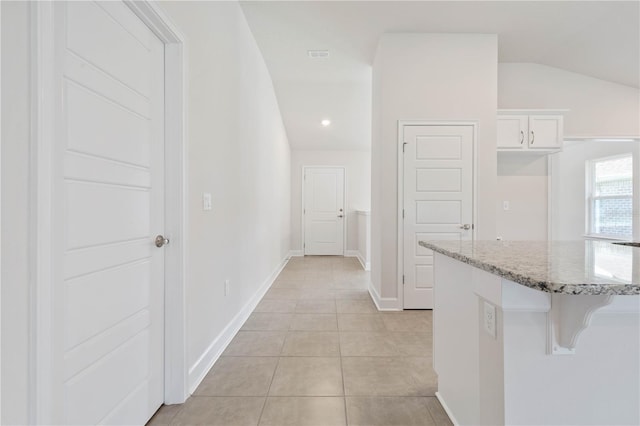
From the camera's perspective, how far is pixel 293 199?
659 centimetres

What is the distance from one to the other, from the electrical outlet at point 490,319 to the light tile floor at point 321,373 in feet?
2.50

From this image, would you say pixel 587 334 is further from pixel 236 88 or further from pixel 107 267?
pixel 236 88

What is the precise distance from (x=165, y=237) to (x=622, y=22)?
4.26 m

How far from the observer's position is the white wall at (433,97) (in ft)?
9.79

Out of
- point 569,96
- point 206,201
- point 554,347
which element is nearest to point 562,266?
point 554,347

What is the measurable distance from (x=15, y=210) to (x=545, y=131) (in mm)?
4281

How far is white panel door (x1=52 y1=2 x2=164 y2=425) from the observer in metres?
0.94

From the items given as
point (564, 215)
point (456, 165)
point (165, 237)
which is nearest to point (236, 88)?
point (165, 237)

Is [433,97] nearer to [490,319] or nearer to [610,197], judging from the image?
[490,319]

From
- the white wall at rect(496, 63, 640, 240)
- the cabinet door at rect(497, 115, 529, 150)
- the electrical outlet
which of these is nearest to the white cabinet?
the cabinet door at rect(497, 115, 529, 150)

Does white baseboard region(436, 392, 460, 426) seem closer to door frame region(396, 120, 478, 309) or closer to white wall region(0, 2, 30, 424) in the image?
door frame region(396, 120, 478, 309)

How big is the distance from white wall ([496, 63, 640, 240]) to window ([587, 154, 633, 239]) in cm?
163

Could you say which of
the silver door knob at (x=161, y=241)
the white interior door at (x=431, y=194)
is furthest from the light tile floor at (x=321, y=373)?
the silver door knob at (x=161, y=241)

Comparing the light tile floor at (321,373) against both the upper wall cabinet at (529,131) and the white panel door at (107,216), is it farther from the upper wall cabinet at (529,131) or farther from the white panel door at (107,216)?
the upper wall cabinet at (529,131)
